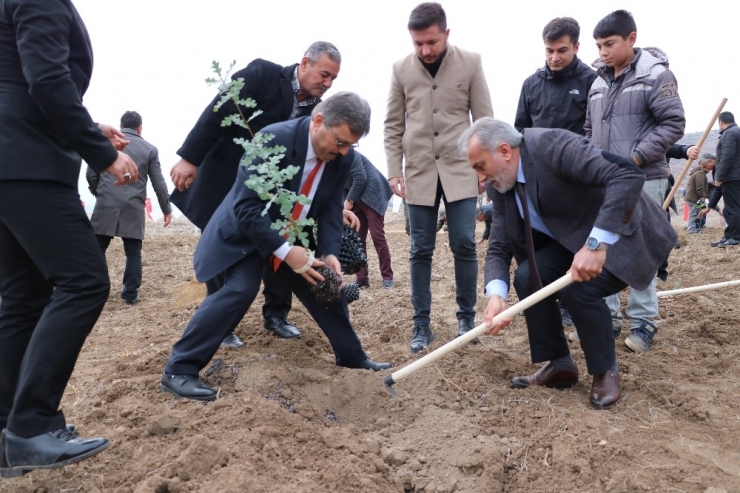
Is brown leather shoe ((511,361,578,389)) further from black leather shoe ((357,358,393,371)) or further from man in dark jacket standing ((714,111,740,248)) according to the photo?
man in dark jacket standing ((714,111,740,248))

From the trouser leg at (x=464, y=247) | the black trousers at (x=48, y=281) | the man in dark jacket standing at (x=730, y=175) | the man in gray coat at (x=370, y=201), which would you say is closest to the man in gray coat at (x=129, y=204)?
the man in gray coat at (x=370, y=201)

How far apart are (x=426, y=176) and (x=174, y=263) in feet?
20.6

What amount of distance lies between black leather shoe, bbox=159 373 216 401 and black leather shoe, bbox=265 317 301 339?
45.2 inches

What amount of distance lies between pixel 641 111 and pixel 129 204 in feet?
17.2

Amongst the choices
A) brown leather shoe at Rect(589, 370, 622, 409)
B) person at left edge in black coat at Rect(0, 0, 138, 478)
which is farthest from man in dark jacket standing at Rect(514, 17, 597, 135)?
person at left edge in black coat at Rect(0, 0, 138, 478)

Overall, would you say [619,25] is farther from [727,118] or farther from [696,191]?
[696,191]

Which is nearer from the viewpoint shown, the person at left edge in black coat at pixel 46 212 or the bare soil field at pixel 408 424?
the person at left edge in black coat at pixel 46 212

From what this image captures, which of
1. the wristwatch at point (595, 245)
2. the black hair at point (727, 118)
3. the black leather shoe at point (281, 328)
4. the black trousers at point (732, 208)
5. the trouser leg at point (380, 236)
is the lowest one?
the black trousers at point (732, 208)

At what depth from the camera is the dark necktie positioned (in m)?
3.20

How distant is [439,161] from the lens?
4.28 metres

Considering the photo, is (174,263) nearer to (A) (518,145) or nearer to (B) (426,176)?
(B) (426,176)

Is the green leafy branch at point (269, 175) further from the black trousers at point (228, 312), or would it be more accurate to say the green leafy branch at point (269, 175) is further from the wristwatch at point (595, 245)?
the wristwatch at point (595, 245)

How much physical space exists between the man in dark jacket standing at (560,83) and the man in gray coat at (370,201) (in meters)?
2.49

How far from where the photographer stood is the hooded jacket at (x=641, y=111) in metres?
3.95
